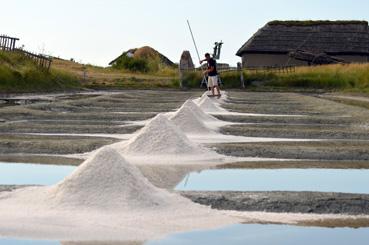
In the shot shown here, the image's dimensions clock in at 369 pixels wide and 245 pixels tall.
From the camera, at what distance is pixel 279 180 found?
7117 mm

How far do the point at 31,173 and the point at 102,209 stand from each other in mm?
2360

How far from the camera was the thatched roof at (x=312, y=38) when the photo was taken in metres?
42.5

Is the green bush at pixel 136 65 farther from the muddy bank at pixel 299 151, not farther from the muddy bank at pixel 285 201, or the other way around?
the muddy bank at pixel 285 201

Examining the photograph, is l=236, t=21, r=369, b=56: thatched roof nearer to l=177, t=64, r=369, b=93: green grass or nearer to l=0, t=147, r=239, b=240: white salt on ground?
l=177, t=64, r=369, b=93: green grass

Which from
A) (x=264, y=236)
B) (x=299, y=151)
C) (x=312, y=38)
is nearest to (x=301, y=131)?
(x=299, y=151)

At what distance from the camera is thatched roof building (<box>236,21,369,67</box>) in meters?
42.2

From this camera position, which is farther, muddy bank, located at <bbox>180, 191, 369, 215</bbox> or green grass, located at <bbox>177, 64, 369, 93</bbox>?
green grass, located at <bbox>177, 64, 369, 93</bbox>

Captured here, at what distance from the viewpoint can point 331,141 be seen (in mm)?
10570

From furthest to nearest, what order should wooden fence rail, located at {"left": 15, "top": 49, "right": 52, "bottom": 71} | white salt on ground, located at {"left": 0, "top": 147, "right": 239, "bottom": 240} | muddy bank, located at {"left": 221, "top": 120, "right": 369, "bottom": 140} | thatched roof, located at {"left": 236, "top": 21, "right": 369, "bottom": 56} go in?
1. thatched roof, located at {"left": 236, "top": 21, "right": 369, "bottom": 56}
2. wooden fence rail, located at {"left": 15, "top": 49, "right": 52, "bottom": 71}
3. muddy bank, located at {"left": 221, "top": 120, "right": 369, "bottom": 140}
4. white salt on ground, located at {"left": 0, "top": 147, "right": 239, "bottom": 240}

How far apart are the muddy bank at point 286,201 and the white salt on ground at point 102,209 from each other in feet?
0.83

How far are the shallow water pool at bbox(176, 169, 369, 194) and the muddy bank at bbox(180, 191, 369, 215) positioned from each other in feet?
1.80

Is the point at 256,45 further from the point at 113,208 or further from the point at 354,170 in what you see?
the point at 113,208

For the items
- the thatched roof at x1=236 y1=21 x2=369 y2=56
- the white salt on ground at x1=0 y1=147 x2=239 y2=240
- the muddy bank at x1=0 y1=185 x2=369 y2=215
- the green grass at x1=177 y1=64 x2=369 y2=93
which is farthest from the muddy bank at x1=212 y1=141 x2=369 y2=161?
the thatched roof at x1=236 y1=21 x2=369 y2=56

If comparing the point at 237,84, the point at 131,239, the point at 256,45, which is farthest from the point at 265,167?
the point at 256,45
